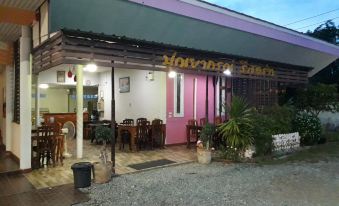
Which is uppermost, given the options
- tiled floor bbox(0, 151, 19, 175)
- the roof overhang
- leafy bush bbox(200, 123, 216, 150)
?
the roof overhang

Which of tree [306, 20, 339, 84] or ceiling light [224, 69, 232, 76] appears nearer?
ceiling light [224, 69, 232, 76]

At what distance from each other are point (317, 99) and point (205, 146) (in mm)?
6391

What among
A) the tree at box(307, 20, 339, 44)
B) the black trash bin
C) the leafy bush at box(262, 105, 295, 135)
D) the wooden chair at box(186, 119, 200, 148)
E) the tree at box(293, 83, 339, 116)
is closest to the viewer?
the black trash bin

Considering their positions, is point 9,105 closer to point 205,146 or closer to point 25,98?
point 25,98

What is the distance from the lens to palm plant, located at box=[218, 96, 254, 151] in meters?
7.77

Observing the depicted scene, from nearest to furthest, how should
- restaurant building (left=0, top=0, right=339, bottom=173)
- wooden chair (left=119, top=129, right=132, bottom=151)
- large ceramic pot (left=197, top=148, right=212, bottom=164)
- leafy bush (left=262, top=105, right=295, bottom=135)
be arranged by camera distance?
1. restaurant building (left=0, top=0, right=339, bottom=173)
2. large ceramic pot (left=197, top=148, right=212, bottom=164)
3. leafy bush (left=262, top=105, right=295, bottom=135)
4. wooden chair (left=119, top=129, right=132, bottom=151)

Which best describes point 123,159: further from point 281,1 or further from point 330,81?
point 281,1

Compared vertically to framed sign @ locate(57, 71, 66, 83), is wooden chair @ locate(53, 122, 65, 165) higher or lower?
lower

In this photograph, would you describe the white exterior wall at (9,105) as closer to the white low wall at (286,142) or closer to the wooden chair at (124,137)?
the wooden chair at (124,137)

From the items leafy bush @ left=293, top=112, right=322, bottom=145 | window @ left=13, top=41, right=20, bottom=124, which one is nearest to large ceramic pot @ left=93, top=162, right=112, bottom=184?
window @ left=13, top=41, right=20, bottom=124

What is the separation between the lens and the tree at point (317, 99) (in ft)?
38.2

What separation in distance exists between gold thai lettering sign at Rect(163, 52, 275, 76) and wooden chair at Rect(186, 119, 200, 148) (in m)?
2.47

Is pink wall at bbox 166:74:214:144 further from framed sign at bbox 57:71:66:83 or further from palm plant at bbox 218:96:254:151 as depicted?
framed sign at bbox 57:71:66:83

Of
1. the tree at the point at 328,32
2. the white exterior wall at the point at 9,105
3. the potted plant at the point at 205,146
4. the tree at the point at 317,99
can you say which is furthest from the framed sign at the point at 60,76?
the tree at the point at 328,32
